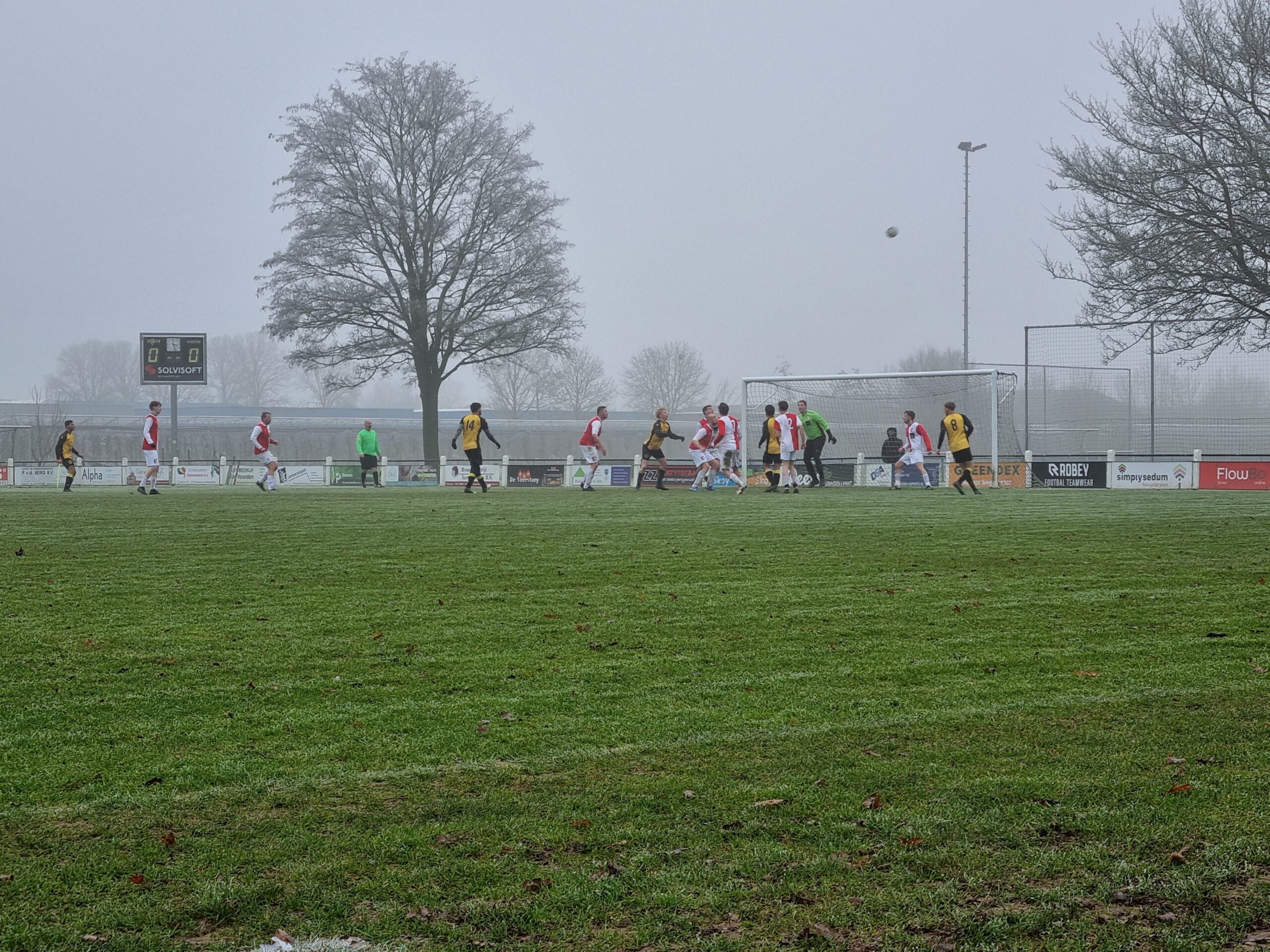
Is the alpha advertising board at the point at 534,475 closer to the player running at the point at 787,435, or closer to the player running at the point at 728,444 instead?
the player running at the point at 728,444

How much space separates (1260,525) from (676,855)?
12789 mm

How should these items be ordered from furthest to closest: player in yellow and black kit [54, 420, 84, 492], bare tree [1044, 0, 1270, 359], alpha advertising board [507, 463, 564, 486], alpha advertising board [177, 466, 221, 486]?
alpha advertising board [177, 466, 221, 486], alpha advertising board [507, 463, 564, 486], player in yellow and black kit [54, 420, 84, 492], bare tree [1044, 0, 1270, 359]

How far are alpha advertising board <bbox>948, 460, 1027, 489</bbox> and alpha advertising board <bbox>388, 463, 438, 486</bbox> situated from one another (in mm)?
16447

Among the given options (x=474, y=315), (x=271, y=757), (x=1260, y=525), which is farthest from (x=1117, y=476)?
(x=271, y=757)

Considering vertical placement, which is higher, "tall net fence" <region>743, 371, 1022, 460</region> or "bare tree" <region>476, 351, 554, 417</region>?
"bare tree" <region>476, 351, 554, 417</region>

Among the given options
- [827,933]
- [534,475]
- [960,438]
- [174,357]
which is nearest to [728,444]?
[960,438]

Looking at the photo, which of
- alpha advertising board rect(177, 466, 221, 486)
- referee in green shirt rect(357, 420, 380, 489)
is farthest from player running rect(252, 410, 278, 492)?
alpha advertising board rect(177, 466, 221, 486)

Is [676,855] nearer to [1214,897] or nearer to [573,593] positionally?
[1214,897]

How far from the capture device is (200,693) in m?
4.74

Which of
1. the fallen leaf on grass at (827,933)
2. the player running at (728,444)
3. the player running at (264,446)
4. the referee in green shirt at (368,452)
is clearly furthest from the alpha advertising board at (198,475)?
the fallen leaf on grass at (827,933)

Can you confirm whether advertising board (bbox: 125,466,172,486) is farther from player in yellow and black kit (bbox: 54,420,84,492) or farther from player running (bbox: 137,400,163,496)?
player running (bbox: 137,400,163,496)

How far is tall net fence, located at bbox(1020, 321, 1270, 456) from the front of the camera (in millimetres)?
26938

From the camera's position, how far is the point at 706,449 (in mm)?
25969

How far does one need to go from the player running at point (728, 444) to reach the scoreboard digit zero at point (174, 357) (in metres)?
23.0
